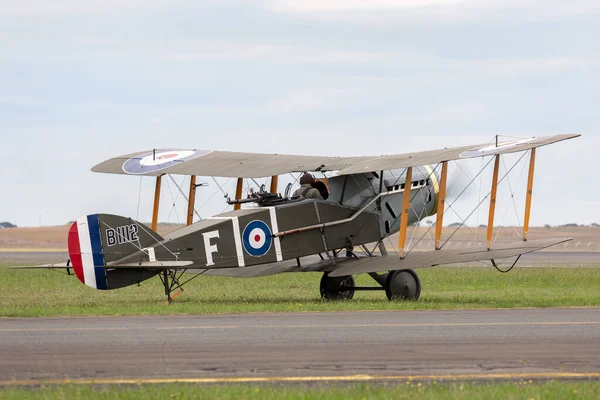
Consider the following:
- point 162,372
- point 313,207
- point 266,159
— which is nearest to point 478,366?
point 162,372

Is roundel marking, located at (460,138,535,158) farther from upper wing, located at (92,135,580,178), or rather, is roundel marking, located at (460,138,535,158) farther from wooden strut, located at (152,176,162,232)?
wooden strut, located at (152,176,162,232)

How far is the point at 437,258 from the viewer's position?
22.3 metres

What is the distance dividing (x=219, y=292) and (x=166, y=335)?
44.7ft

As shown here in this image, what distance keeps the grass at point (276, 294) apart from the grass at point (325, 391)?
893cm

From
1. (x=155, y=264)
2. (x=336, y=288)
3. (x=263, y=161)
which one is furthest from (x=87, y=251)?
(x=336, y=288)

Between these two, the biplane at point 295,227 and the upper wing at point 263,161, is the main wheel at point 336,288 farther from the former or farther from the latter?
the upper wing at point 263,161

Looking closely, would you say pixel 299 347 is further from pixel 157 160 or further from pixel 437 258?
pixel 157 160

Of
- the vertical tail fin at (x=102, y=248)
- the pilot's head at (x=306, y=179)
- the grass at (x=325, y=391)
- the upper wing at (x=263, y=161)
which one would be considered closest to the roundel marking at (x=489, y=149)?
the upper wing at (x=263, y=161)

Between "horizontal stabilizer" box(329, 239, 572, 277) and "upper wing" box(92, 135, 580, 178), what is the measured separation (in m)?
2.08

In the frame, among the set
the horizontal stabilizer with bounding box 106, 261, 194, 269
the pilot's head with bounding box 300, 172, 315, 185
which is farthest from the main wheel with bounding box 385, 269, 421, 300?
the horizontal stabilizer with bounding box 106, 261, 194, 269

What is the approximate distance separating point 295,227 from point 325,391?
12.5 meters

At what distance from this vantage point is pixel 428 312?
62.0 ft

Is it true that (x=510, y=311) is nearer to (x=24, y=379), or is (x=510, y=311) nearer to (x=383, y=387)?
(x=383, y=387)

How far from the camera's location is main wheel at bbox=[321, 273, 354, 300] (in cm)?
2419
